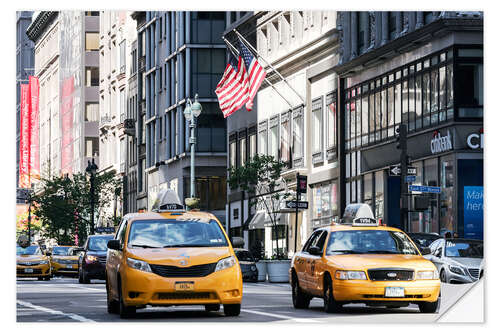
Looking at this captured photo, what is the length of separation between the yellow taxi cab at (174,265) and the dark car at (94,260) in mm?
20093

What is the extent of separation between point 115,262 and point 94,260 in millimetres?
21023

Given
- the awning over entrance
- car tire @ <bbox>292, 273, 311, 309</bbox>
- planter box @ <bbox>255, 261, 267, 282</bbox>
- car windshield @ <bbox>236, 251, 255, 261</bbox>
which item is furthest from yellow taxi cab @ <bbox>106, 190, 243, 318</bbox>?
the awning over entrance

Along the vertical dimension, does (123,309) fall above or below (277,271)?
above

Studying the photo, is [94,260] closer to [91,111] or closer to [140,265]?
[140,265]

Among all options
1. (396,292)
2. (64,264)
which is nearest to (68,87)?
(64,264)

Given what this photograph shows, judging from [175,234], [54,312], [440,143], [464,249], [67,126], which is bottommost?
[54,312]

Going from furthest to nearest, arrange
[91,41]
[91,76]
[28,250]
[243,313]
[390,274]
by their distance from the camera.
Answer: [91,41] → [91,76] → [28,250] → [243,313] → [390,274]

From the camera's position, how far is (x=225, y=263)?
21.0 m

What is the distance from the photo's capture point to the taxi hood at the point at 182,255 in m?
20.7

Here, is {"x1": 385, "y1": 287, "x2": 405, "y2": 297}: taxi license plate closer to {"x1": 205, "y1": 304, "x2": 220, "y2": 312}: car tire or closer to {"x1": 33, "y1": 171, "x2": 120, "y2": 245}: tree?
{"x1": 205, "y1": 304, "x2": 220, "y2": 312}: car tire

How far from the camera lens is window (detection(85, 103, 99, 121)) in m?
128

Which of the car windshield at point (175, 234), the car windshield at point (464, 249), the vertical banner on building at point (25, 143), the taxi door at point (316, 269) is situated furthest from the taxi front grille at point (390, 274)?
the vertical banner on building at point (25, 143)

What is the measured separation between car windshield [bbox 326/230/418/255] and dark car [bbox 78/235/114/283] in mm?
19583

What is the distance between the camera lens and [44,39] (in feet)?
509
